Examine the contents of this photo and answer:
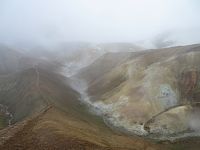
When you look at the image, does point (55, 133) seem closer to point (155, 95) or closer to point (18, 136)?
point (18, 136)

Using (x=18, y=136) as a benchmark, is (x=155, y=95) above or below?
above

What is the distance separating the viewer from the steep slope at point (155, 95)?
148375 mm

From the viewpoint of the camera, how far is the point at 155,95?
6604 inches

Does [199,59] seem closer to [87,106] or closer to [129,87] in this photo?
[129,87]

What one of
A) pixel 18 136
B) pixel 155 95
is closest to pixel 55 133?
pixel 18 136

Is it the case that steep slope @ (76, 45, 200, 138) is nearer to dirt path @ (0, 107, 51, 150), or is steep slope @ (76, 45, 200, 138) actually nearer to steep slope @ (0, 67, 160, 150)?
steep slope @ (0, 67, 160, 150)

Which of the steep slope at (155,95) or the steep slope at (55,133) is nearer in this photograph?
the steep slope at (55,133)

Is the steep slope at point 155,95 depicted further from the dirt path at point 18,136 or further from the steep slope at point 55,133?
the dirt path at point 18,136

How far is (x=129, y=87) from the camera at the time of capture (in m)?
182

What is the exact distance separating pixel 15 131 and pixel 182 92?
87.9m

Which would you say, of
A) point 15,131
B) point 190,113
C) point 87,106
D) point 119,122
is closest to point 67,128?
point 15,131

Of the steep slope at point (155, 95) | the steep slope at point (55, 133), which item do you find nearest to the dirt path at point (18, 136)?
the steep slope at point (55, 133)

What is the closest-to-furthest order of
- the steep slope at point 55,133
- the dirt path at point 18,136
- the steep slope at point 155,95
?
1. the dirt path at point 18,136
2. the steep slope at point 55,133
3. the steep slope at point 155,95

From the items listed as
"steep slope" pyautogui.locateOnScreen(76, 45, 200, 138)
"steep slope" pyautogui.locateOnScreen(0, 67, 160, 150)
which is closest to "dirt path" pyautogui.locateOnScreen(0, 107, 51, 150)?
"steep slope" pyautogui.locateOnScreen(0, 67, 160, 150)
